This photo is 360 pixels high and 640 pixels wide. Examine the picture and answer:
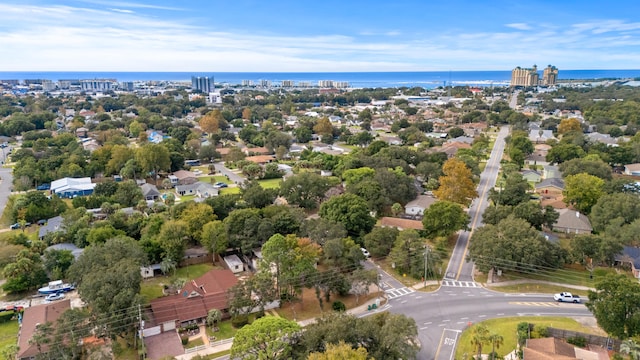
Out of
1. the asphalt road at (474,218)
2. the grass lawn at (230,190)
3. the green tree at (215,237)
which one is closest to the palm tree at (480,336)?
the asphalt road at (474,218)

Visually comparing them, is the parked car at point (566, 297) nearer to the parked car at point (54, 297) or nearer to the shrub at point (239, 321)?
the shrub at point (239, 321)

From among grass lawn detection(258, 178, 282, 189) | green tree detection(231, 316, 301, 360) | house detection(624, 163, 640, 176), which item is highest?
house detection(624, 163, 640, 176)

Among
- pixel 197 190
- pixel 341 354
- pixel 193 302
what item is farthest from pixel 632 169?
pixel 193 302

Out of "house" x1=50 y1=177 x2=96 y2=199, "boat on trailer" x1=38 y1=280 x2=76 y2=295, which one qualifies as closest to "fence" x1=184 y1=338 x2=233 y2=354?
"boat on trailer" x1=38 y1=280 x2=76 y2=295

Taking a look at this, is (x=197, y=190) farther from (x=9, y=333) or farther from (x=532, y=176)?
(x=532, y=176)

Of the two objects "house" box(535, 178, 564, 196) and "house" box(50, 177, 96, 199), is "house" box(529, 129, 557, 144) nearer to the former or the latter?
"house" box(535, 178, 564, 196)
